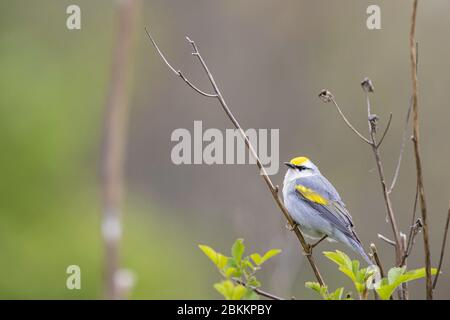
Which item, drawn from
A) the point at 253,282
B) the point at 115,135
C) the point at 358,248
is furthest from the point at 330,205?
the point at 115,135

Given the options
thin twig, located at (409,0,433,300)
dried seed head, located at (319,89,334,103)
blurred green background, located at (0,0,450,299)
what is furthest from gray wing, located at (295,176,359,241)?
thin twig, located at (409,0,433,300)

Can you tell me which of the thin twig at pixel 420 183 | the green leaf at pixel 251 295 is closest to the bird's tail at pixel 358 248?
the green leaf at pixel 251 295

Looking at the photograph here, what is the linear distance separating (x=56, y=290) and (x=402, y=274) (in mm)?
6192

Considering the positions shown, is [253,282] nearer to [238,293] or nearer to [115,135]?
[238,293]

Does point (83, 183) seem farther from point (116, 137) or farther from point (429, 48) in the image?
point (116, 137)

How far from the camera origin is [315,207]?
4922 mm

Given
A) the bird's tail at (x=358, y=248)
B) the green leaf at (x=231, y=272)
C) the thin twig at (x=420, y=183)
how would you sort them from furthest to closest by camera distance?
the bird's tail at (x=358, y=248) < the green leaf at (x=231, y=272) < the thin twig at (x=420, y=183)

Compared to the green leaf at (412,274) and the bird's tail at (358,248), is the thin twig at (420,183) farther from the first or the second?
the bird's tail at (358,248)

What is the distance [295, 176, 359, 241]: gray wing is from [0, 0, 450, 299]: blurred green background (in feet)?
6.98

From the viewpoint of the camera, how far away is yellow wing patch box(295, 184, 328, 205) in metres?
5.00

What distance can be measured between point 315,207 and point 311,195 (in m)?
0.15

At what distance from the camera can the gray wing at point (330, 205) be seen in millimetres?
4797

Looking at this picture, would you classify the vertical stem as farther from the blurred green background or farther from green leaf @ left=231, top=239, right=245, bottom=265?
the blurred green background

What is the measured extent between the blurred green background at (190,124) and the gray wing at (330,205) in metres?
2.13
